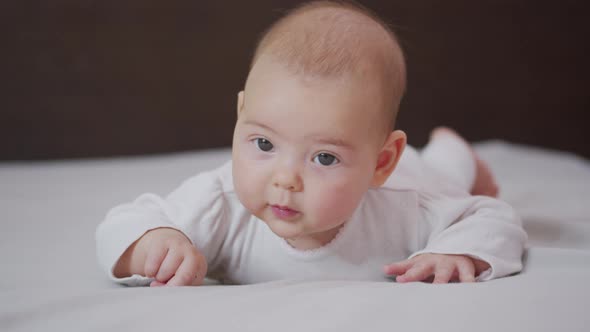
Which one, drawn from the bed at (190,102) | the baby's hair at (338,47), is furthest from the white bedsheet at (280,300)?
the baby's hair at (338,47)

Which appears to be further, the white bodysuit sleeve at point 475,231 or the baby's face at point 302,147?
the white bodysuit sleeve at point 475,231

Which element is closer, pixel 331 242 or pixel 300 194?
pixel 300 194

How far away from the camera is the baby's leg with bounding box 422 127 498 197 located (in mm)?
1592

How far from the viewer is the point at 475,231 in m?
1.07

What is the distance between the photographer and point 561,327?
81cm

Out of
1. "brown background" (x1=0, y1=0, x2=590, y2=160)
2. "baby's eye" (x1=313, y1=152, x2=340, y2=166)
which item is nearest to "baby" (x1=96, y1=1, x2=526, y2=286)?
"baby's eye" (x1=313, y1=152, x2=340, y2=166)

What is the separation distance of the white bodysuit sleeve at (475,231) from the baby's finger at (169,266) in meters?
0.37

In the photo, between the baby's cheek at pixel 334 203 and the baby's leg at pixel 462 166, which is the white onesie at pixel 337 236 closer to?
the baby's cheek at pixel 334 203

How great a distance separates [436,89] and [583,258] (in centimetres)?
163

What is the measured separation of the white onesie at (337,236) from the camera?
1.05 meters

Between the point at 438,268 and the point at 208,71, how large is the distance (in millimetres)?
1590

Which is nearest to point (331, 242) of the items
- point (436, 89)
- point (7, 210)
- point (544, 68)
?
point (7, 210)

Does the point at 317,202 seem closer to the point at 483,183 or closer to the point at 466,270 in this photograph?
the point at 466,270

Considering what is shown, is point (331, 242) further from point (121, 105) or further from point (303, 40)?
point (121, 105)
